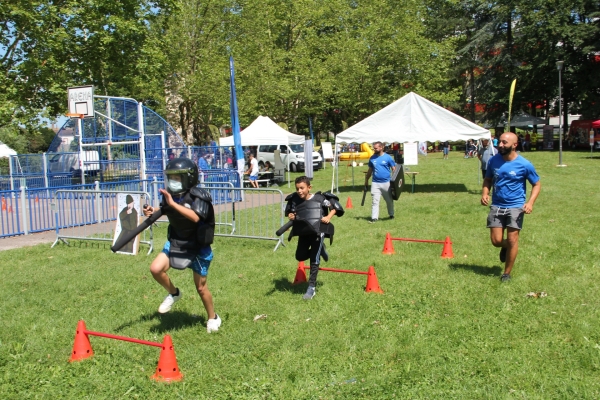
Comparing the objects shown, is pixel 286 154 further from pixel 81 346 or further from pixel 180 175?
pixel 81 346

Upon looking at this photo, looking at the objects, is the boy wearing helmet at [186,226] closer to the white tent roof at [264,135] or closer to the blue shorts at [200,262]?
the blue shorts at [200,262]

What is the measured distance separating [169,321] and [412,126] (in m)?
14.1

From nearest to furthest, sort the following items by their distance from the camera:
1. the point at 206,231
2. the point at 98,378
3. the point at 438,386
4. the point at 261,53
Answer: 1. the point at 438,386
2. the point at 98,378
3. the point at 206,231
4. the point at 261,53

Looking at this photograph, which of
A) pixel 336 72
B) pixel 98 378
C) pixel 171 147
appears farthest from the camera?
pixel 336 72

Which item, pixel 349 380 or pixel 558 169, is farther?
pixel 558 169

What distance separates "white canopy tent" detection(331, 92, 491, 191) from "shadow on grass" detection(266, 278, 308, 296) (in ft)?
38.6

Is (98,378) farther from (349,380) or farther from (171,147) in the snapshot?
(171,147)

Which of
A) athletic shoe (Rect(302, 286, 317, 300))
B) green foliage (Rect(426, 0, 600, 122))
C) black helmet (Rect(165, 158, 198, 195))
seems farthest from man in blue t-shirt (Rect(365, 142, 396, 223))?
green foliage (Rect(426, 0, 600, 122))

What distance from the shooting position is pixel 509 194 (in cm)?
691

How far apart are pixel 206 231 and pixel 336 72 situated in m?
33.9

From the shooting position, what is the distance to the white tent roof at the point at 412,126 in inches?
715

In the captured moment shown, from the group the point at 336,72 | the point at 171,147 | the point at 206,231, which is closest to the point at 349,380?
the point at 206,231

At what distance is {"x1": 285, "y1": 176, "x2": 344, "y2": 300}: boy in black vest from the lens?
21.2 ft

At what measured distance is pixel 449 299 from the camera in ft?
20.9
